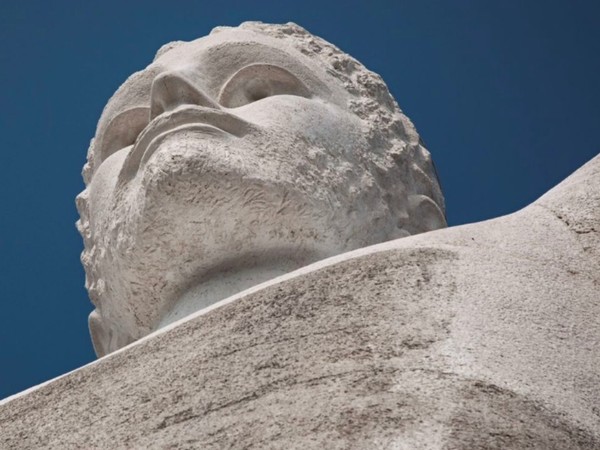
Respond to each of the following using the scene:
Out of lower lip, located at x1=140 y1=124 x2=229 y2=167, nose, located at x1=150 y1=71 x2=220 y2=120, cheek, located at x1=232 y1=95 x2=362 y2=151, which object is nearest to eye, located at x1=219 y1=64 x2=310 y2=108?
cheek, located at x1=232 y1=95 x2=362 y2=151

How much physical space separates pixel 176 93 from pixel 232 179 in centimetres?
53

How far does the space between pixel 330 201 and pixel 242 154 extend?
39cm

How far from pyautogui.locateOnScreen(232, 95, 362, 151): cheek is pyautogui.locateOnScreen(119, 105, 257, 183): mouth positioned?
14 centimetres

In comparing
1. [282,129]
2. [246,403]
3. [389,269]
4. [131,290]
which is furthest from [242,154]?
[246,403]

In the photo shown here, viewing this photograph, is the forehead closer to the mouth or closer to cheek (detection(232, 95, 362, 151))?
cheek (detection(232, 95, 362, 151))

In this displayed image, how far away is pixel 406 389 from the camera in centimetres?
198

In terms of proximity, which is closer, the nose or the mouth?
the mouth

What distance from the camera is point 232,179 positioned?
3.63 metres

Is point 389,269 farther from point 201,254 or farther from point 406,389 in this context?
point 201,254

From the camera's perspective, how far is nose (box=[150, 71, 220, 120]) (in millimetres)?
3949

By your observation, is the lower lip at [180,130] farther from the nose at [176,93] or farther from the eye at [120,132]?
the eye at [120,132]

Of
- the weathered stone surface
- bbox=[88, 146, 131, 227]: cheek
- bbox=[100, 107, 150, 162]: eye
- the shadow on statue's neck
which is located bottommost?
the shadow on statue's neck

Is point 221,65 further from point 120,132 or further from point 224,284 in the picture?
point 224,284

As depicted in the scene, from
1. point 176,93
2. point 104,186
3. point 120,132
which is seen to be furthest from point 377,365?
point 120,132
